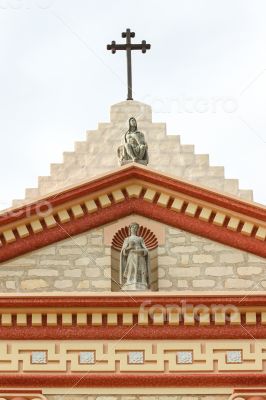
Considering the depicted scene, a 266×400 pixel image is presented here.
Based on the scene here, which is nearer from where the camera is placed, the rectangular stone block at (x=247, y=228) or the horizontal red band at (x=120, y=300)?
the horizontal red band at (x=120, y=300)

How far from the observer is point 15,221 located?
2205 centimetres

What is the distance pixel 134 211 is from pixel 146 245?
64cm

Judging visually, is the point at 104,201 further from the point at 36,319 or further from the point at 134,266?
the point at 36,319

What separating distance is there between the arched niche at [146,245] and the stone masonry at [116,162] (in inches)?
309

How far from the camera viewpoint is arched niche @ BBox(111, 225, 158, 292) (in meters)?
22.1

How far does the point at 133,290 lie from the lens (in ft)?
69.9

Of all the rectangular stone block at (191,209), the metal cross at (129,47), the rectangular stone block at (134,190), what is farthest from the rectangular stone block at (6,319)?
the metal cross at (129,47)

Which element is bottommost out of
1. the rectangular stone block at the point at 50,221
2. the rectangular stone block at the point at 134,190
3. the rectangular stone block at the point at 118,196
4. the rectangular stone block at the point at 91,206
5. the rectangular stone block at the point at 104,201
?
the rectangular stone block at the point at 50,221

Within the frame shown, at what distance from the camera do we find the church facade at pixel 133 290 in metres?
20.8

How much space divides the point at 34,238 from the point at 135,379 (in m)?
3.02

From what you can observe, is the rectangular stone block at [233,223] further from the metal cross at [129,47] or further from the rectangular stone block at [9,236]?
the metal cross at [129,47]

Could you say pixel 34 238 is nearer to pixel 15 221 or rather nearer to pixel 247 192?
pixel 15 221

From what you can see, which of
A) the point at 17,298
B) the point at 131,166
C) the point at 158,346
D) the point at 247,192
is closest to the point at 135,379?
the point at 158,346

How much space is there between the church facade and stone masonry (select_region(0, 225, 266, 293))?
0.02 m
